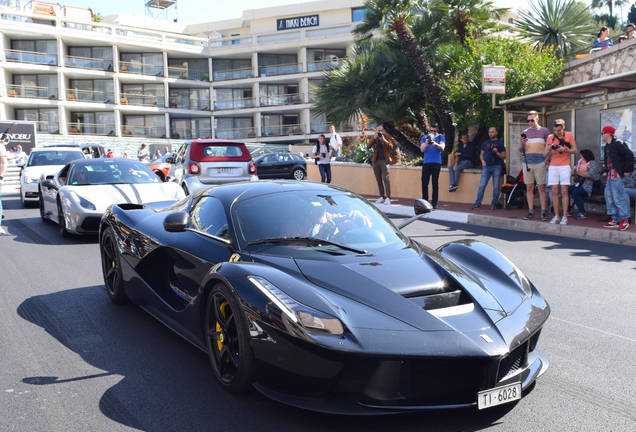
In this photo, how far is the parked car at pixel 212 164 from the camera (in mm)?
13703

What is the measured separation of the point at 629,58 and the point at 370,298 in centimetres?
1380

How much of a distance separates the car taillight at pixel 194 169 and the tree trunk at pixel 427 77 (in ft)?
27.2

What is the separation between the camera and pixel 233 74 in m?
55.5

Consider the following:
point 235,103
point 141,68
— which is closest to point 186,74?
point 141,68

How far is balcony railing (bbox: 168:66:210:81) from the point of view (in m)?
54.8

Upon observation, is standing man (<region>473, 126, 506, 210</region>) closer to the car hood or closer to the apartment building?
the car hood

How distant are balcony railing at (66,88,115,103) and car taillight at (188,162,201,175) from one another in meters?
42.1

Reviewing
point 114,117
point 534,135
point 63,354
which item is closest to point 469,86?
point 534,135

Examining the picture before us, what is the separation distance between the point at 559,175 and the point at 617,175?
0.97 meters

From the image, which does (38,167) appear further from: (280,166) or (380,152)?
(280,166)

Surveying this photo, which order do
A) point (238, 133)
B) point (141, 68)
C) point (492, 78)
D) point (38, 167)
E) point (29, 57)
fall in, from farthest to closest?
point (238, 133), point (141, 68), point (29, 57), point (38, 167), point (492, 78)

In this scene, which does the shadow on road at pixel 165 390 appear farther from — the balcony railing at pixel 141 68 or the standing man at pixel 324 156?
the balcony railing at pixel 141 68

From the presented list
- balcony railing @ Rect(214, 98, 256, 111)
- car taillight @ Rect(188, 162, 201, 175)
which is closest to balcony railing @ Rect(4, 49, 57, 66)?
→ balcony railing @ Rect(214, 98, 256, 111)

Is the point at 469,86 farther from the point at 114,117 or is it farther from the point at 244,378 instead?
the point at 114,117
